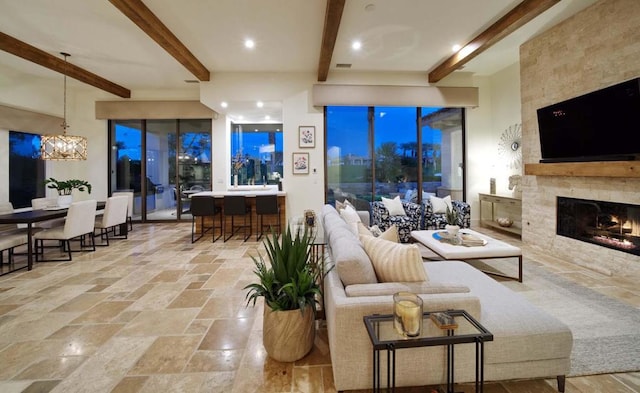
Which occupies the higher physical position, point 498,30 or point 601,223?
point 498,30

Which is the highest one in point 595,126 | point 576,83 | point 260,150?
point 576,83

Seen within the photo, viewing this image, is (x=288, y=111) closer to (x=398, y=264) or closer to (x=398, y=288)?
(x=398, y=264)

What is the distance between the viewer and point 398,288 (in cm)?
165

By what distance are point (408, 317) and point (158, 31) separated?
186 inches

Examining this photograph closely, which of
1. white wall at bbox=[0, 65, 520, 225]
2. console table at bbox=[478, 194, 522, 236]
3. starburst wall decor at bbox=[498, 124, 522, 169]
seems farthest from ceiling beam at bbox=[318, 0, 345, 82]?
console table at bbox=[478, 194, 522, 236]

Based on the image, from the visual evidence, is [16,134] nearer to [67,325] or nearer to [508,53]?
[67,325]

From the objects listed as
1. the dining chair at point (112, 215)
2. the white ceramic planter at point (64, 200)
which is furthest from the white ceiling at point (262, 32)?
the dining chair at point (112, 215)

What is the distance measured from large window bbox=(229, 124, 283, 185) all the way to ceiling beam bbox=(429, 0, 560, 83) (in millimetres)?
4420

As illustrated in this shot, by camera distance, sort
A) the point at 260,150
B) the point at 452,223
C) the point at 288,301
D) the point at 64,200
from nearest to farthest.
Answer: the point at 288,301 < the point at 452,223 < the point at 64,200 < the point at 260,150

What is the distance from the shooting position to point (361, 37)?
4.46 metres

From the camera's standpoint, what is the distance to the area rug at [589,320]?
1.88m

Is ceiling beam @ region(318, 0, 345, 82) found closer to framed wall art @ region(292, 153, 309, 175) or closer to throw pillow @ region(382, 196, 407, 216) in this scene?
framed wall art @ region(292, 153, 309, 175)

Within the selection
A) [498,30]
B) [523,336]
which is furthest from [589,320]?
[498,30]

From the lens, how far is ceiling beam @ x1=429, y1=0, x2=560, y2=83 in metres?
3.45
